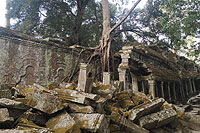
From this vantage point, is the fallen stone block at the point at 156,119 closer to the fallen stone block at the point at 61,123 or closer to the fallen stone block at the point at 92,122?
the fallen stone block at the point at 92,122

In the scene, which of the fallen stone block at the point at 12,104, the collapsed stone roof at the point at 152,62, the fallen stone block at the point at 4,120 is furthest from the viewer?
the collapsed stone roof at the point at 152,62

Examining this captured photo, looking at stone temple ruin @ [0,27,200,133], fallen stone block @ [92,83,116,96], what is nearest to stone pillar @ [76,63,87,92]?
stone temple ruin @ [0,27,200,133]

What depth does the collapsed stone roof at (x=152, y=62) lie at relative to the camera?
9984mm

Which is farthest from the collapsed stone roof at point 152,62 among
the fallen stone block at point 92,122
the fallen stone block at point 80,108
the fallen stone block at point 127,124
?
the fallen stone block at point 92,122

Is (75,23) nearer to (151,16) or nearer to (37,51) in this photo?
(37,51)

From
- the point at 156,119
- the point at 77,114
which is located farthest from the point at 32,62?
the point at 156,119

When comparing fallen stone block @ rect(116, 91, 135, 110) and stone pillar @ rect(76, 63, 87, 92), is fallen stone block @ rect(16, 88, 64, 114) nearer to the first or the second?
stone pillar @ rect(76, 63, 87, 92)

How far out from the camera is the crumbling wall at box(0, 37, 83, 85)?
19.3 ft

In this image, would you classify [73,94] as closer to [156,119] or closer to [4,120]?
[4,120]

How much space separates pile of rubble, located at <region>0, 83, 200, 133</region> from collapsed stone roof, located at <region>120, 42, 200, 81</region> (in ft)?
18.6

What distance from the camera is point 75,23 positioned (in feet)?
42.0

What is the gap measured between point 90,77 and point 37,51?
3.63m

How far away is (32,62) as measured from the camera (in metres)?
6.64

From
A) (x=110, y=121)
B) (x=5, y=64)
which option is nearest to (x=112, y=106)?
(x=110, y=121)
